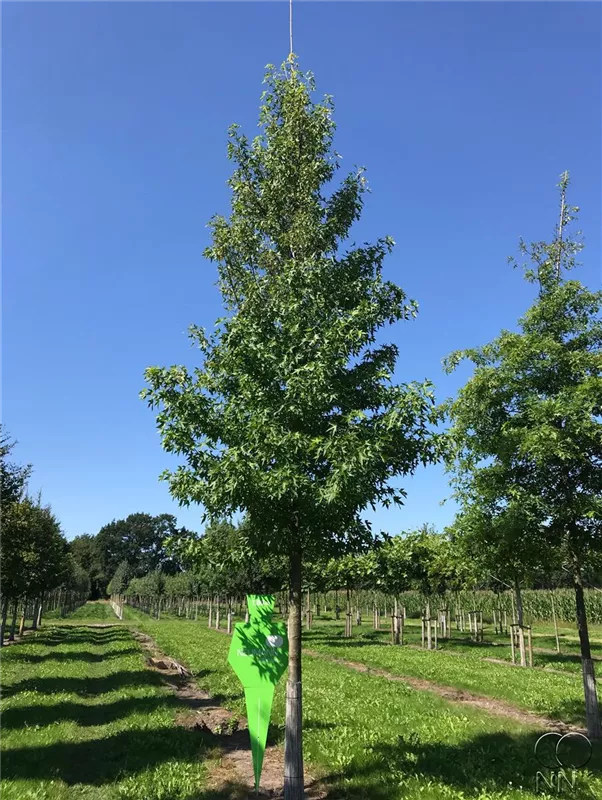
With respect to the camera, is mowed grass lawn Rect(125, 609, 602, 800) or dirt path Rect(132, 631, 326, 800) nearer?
mowed grass lawn Rect(125, 609, 602, 800)

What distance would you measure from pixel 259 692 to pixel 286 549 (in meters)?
Result: 2.11

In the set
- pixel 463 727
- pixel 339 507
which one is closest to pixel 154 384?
pixel 339 507

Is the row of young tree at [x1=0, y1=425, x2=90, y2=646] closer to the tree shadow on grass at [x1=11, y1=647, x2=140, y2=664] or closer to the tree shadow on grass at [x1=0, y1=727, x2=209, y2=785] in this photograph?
the tree shadow on grass at [x1=11, y1=647, x2=140, y2=664]

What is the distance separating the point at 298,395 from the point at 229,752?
7551 millimetres

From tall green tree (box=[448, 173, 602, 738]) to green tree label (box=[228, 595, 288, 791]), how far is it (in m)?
6.00

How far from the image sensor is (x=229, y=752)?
35.5ft

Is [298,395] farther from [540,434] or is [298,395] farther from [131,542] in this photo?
[131,542]

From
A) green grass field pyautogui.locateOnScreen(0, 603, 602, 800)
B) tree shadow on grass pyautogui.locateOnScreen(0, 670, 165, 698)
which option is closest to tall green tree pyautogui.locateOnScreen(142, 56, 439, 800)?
green grass field pyautogui.locateOnScreen(0, 603, 602, 800)

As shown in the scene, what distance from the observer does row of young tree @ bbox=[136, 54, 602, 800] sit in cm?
794

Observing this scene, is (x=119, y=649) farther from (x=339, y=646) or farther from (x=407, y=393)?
(x=407, y=393)

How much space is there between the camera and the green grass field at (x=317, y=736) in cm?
838

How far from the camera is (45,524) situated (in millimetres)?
41594

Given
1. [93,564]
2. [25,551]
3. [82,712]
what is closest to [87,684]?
[82,712]

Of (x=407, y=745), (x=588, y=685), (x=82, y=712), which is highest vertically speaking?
(x=588, y=685)
